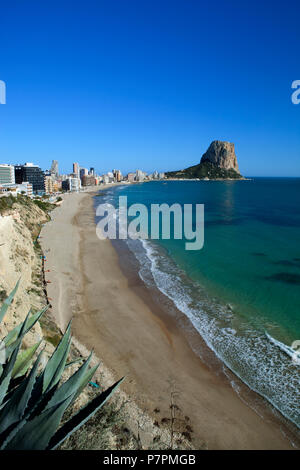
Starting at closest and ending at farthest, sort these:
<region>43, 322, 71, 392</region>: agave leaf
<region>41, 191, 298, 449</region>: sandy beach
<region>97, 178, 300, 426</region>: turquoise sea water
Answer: <region>43, 322, 71, 392</region>: agave leaf
<region>41, 191, 298, 449</region>: sandy beach
<region>97, 178, 300, 426</region>: turquoise sea water

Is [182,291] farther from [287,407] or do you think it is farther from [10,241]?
[10,241]

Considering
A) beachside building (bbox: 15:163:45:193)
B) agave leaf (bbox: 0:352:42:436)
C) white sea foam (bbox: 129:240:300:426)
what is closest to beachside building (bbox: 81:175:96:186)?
beachside building (bbox: 15:163:45:193)

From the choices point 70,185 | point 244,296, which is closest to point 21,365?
point 244,296

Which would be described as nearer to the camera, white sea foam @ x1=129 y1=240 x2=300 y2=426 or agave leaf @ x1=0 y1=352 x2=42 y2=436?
agave leaf @ x1=0 y1=352 x2=42 y2=436

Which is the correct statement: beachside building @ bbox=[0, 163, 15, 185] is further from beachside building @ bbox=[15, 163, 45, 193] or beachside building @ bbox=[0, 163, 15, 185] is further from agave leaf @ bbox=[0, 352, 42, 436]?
agave leaf @ bbox=[0, 352, 42, 436]

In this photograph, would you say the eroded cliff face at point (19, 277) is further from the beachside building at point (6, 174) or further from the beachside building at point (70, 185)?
the beachside building at point (70, 185)

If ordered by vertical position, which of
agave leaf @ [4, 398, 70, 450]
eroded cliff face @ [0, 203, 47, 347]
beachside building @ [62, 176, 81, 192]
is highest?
beachside building @ [62, 176, 81, 192]

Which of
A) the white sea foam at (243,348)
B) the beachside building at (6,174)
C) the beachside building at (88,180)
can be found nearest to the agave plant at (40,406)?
the white sea foam at (243,348)
